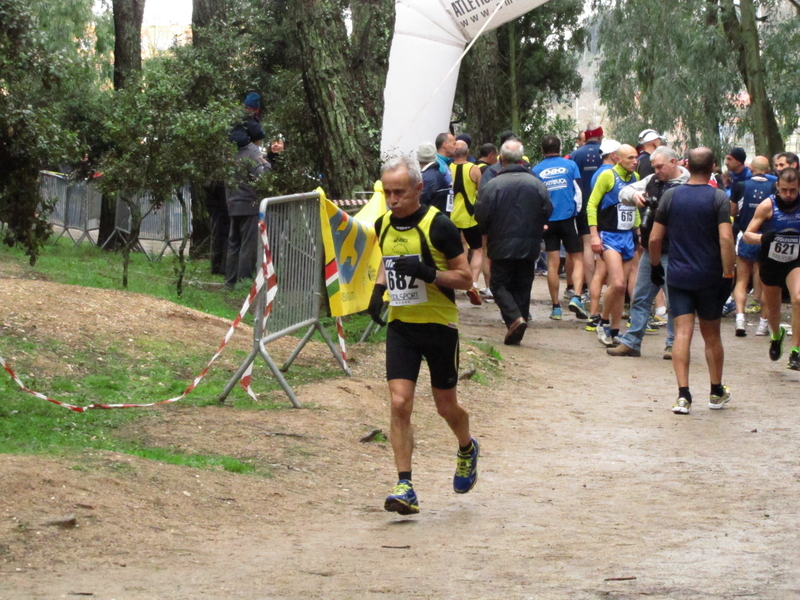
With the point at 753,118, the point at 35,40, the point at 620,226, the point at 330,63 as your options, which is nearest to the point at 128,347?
the point at 35,40

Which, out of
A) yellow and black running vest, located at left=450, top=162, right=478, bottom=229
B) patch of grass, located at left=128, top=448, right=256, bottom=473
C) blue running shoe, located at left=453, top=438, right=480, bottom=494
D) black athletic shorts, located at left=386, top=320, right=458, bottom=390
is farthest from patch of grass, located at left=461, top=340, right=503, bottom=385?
black athletic shorts, located at left=386, top=320, right=458, bottom=390

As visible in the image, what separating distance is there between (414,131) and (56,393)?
7891mm

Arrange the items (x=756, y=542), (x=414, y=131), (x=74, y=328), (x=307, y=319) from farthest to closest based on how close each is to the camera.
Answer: (x=414, y=131), (x=74, y=328), (x=307, y=319), (x=756, y=542)

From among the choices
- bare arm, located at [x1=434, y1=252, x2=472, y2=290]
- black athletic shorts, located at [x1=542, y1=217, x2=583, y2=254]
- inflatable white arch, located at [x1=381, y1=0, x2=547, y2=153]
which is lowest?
bare arm, located at [x1=434, y1=252, x2=472, y2=290]

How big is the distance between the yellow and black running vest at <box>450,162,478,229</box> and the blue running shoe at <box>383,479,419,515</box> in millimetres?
8795

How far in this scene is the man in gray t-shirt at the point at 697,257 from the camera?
971cm

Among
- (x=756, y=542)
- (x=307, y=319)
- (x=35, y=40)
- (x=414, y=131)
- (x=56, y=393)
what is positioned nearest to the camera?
(x=756, y=542)

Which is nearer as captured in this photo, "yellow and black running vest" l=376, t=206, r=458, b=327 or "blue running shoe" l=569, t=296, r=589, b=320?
"yellow and black running vest" l=376, t=206, r=458, b=327

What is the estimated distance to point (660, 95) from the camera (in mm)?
29375

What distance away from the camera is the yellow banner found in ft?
32.5

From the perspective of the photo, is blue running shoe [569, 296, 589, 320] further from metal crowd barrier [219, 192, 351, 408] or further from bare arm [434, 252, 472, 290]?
bare arm [434, 252, 472, 290]

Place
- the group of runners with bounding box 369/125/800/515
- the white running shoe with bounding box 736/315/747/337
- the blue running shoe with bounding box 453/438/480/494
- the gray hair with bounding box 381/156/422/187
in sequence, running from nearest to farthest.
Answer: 1. the gray hair with bounding box 381/156/422/187
2. the group of runners with bounding box 369/125/800/515
3. the blue running shoe with bounding box 453/438/480/494
4. the white running shoe with bounding box 736/315/747/337

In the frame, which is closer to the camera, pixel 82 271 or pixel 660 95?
pixel 82 271

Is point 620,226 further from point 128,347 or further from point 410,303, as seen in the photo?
point 410,303
